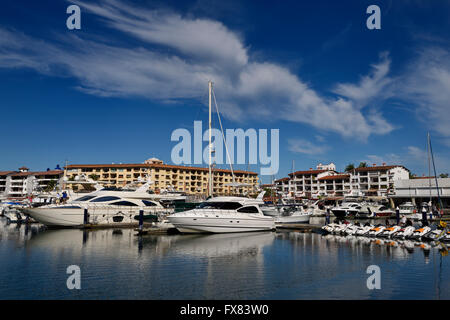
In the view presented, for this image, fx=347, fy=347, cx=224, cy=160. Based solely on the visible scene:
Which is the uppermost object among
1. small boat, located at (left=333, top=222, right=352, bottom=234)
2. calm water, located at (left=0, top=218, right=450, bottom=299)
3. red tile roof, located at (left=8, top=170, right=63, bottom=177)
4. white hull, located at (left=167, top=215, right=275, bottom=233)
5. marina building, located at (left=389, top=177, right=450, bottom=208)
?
red tile roof, located at (left=8, top=170, right=63, bottom=177)

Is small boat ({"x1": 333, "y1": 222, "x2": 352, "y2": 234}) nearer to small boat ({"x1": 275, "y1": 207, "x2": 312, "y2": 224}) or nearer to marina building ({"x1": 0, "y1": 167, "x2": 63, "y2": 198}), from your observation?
small boat ({"x1": 275, "y1": 207, "x2": 312, "y2": 224})

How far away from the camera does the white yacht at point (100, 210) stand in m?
35.7

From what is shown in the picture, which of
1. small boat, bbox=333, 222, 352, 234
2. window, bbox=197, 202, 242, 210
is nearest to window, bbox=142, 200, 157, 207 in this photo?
window, bbox=197, 202, 242, 210

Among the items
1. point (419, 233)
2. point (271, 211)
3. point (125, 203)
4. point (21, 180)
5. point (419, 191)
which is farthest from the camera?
point (21, 180)

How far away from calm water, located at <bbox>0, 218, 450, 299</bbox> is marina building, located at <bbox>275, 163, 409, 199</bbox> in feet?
263

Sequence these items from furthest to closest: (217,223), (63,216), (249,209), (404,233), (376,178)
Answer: (376,178)
(63,216)
(249,209)
(217,223)
(404,233)

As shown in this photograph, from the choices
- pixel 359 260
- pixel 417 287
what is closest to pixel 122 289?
pixel 417 287

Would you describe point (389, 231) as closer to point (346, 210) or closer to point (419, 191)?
point (346, 210)

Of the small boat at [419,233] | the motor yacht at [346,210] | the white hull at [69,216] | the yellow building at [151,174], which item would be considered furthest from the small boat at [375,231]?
the yellow building at [151,174]

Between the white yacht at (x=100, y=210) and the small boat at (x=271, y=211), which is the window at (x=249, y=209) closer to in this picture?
the white yacht at (x=100, y=210)

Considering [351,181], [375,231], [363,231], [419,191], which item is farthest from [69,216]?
[351,181]

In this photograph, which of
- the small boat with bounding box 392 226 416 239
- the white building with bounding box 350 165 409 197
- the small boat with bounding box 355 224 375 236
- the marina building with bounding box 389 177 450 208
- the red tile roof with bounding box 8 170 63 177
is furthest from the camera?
the red tile roof with bounding box 8 170 63 177

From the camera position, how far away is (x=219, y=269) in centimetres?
1684

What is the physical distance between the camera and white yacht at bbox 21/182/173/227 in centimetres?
3567
